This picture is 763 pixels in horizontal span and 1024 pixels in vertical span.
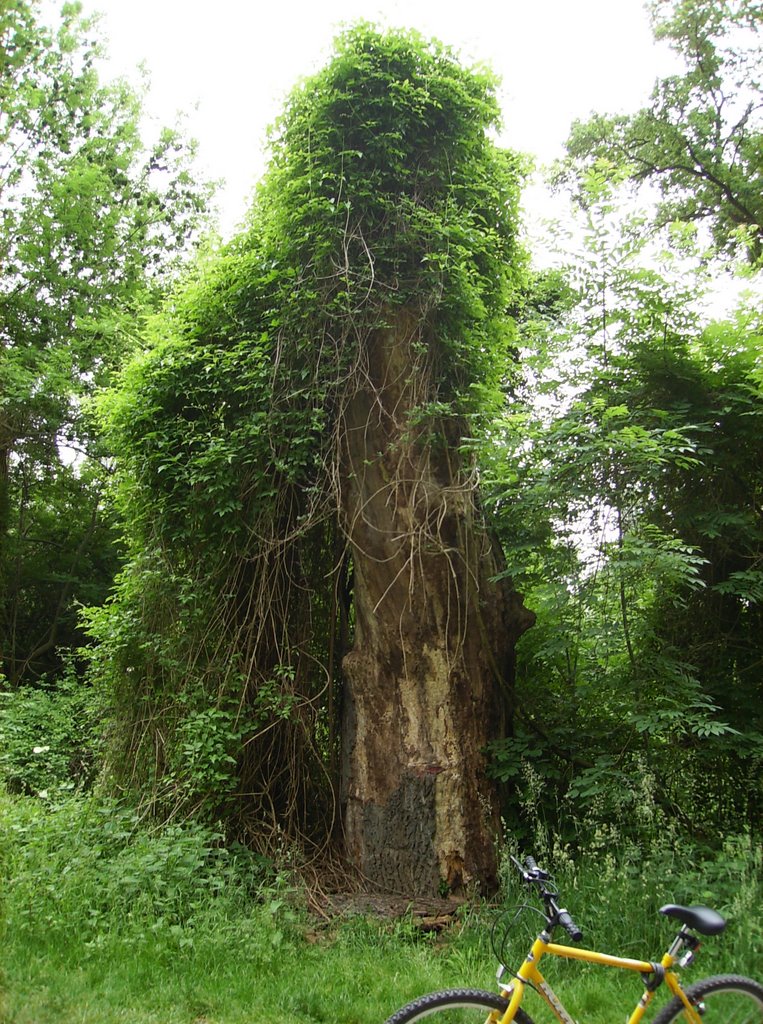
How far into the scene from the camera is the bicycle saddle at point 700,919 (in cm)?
282

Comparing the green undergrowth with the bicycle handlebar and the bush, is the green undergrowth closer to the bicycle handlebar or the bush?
the bicycle handlebar

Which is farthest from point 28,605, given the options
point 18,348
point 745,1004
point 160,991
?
point 745,1004

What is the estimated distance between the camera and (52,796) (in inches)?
274

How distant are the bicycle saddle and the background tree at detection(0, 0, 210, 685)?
42.7 feet

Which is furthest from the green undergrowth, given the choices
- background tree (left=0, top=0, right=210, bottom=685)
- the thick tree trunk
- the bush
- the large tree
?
background tree (left=0, top=0, right=210, bottom=685)

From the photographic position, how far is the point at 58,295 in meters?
15.4

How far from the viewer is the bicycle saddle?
282 cm

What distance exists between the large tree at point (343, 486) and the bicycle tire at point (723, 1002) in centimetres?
304

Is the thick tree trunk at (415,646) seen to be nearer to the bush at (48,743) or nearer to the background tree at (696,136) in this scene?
the bush at (48,743)

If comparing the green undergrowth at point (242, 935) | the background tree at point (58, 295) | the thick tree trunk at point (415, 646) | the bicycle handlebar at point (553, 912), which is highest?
the background tree at point (58, 295)

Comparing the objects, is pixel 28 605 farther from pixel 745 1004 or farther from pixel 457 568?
pixel 745 1004

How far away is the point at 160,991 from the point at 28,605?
13.3m

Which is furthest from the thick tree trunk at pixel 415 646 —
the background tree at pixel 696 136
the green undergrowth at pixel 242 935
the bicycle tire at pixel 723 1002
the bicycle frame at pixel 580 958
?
the background tree at pixel 696 136

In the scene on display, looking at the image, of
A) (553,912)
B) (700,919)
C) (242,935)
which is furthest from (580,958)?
(242,935)
